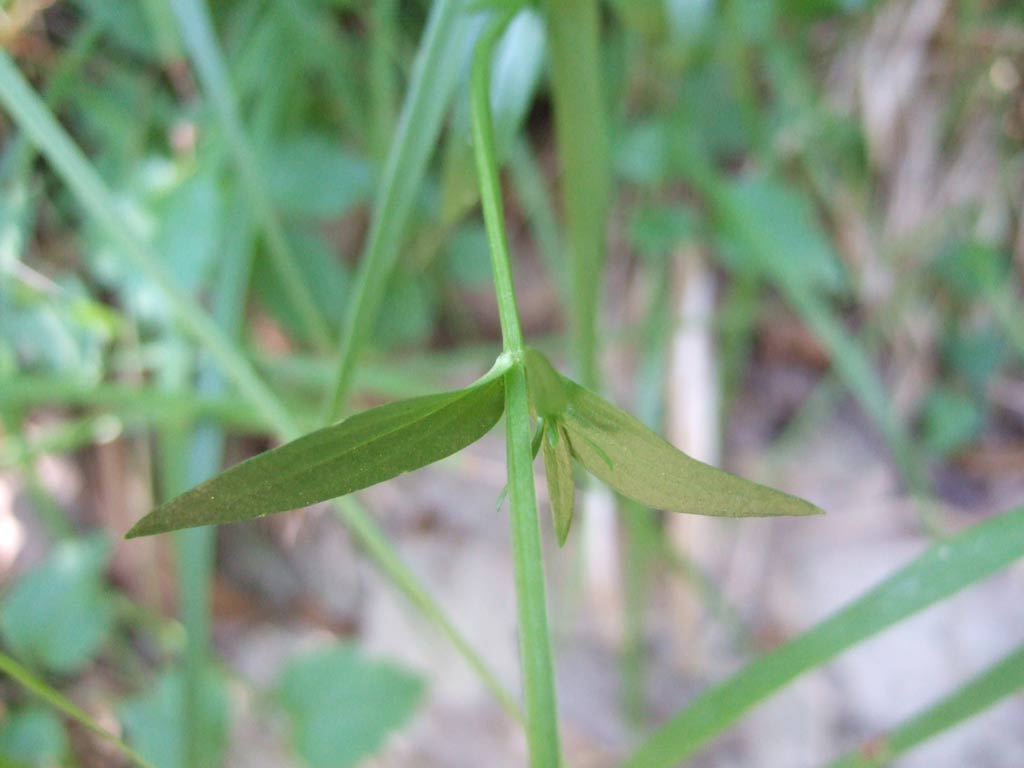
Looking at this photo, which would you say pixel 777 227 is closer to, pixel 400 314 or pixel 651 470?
pixel 400 314

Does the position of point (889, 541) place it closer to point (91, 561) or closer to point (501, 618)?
point (501, 618)

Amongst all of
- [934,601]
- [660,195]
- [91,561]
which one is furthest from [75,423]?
[934,601]

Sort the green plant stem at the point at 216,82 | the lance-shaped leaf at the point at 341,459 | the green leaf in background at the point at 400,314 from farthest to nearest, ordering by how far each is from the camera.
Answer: the green leaf in background at the point at 400,314
the green plant stem at the point at 216,82
the lance-shaped leaf at the point at 341,459

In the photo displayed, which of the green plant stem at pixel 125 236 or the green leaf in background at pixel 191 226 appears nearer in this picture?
the green plant stem at pixel 125 236

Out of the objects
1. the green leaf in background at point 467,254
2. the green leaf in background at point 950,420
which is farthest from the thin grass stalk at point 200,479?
the green leaf in background at point 950,420

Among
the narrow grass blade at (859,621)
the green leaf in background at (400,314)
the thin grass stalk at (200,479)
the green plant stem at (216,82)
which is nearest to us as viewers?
the narrow grass blade at (859,621)

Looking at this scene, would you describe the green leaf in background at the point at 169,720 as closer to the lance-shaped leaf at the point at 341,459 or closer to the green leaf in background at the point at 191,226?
the green leaf in background at the point at 191,226

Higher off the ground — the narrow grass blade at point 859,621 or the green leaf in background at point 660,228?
the green leaf in background at point 660,228
